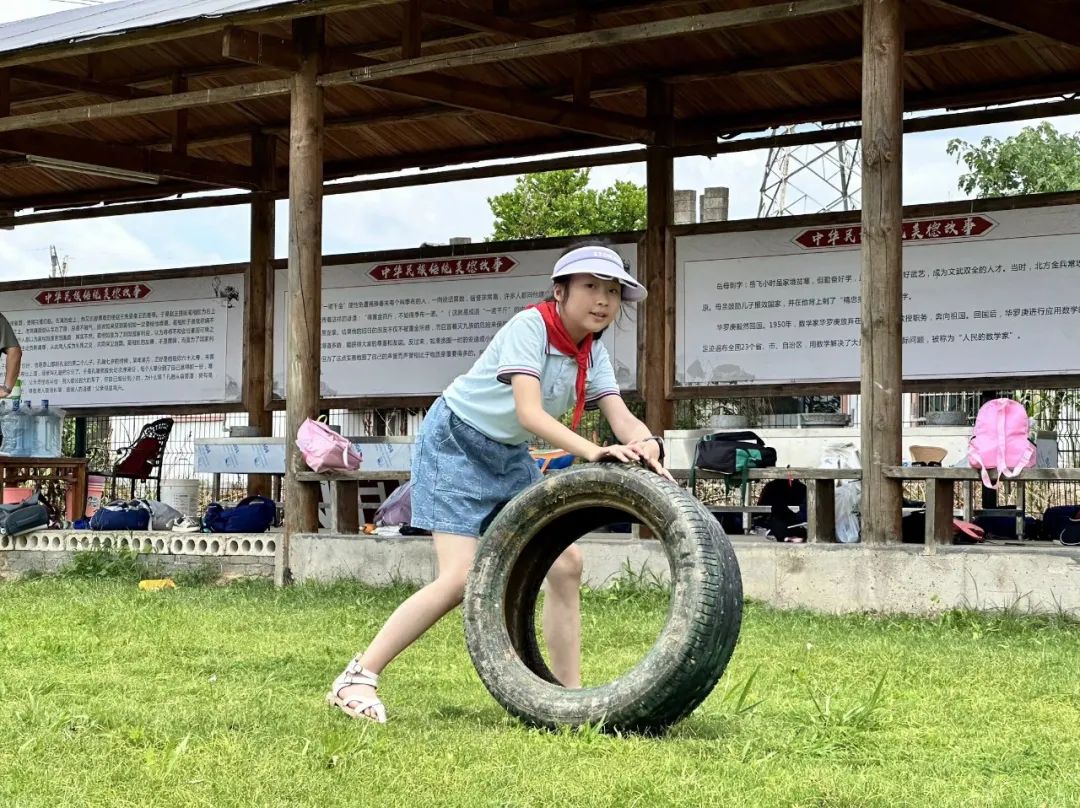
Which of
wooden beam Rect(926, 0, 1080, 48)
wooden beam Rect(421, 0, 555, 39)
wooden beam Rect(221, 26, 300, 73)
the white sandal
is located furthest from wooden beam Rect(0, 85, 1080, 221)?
the white sandal

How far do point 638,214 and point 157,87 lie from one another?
30164mm

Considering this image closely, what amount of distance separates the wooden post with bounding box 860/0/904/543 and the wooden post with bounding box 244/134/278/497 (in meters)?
7.80

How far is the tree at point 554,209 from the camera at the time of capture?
42.8 meters

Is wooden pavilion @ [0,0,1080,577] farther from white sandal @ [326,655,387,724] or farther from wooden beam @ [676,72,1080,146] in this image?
white sandal @ [326,655,387,724]

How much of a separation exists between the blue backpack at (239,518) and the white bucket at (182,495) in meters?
3.39

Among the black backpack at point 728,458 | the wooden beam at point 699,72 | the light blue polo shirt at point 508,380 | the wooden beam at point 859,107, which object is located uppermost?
the wooden beam at point 699,72

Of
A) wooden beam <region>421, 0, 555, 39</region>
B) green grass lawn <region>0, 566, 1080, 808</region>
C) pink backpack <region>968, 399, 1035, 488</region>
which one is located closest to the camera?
green grass lawn <region>0, 566, 1080, 808</region>

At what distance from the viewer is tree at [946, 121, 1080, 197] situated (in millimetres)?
36906

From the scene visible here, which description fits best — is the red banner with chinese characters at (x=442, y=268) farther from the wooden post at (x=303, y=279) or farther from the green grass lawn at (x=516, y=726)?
the green grass lawn at (x=516, y=726)

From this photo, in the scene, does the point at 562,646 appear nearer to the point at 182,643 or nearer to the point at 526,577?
the point at 526,577

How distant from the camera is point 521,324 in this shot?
196 inches

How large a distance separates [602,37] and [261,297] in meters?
6.10

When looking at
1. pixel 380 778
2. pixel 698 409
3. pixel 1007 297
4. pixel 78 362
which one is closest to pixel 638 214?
pixel 698 409

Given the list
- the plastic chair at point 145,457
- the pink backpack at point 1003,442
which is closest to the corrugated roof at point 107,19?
the plastic chair at point 145,457
